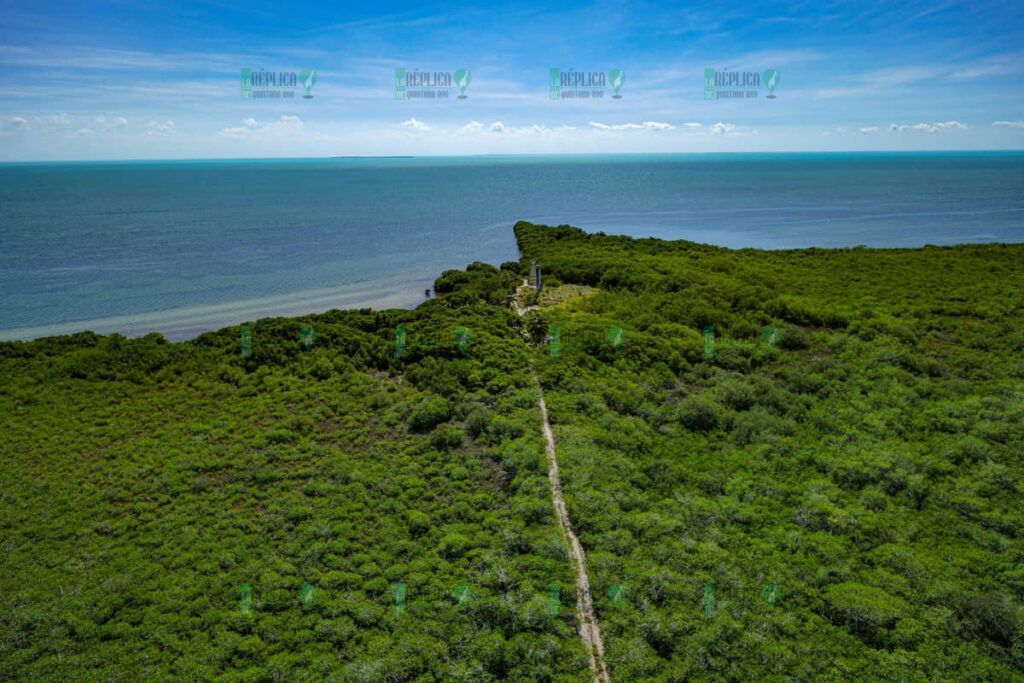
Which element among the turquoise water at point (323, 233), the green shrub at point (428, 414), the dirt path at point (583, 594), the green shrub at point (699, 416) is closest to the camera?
the dirt path at point (583, 594)

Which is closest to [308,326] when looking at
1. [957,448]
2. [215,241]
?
[957,448]

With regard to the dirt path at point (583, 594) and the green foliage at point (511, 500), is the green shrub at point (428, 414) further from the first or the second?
the dirt path at point (583, 594)

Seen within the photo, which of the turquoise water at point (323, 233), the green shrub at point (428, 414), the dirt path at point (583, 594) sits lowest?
the dirt path at point (583, 594)

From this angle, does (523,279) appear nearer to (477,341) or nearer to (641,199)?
(477,341)

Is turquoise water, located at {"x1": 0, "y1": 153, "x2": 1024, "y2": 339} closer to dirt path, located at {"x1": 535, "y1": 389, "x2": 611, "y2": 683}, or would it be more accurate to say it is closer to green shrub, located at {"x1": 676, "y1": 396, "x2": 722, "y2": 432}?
green shrub, located at {"x1": 676, "y1": 396, "x2": 722, "y2": 432}

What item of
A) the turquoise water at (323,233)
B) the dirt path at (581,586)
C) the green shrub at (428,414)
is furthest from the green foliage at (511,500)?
the turquoise water at (323,233)

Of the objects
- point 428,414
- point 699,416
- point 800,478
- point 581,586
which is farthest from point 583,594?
point 428,414

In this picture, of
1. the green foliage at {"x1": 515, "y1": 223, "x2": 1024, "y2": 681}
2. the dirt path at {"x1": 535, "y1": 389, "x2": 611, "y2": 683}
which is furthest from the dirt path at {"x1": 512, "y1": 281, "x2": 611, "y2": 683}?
the green foliage at {"x1": 515, "y1": 223, "x2": 1024, "y2": 681}
